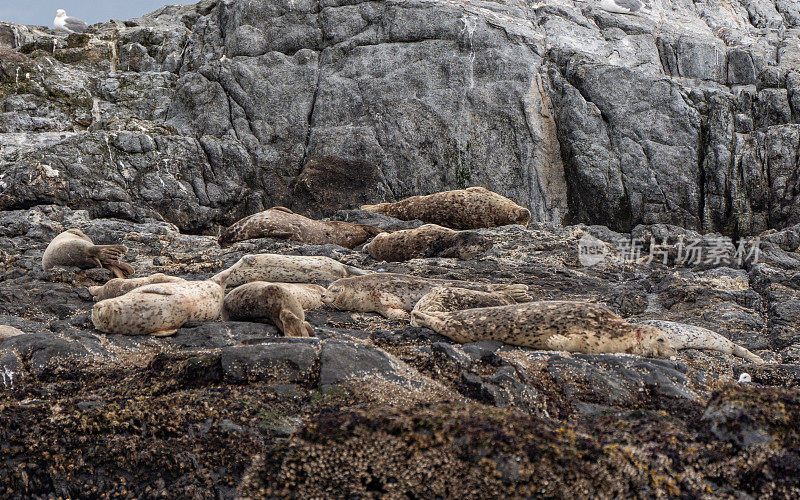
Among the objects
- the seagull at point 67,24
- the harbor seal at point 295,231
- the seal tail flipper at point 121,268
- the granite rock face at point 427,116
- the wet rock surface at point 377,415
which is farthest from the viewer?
the seagull at point 67,24

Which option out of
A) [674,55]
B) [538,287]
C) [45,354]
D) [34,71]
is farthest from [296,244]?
[674,55]

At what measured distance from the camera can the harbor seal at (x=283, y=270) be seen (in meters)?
8.70

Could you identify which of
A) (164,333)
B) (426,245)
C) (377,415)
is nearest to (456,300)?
(164,333)

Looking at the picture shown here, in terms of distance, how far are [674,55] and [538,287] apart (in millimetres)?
15990

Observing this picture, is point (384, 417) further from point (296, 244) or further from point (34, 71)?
point (34, 71)

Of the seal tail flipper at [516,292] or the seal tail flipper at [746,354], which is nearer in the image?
the seal tail flipper at [746,354]

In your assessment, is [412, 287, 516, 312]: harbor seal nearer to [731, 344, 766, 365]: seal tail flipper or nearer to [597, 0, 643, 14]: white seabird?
[731, 344, 766, 365]: seal tail flipper

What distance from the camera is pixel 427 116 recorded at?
19297 millimetres

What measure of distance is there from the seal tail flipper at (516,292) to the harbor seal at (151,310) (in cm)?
343

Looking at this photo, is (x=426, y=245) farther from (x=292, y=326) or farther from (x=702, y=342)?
(x=702, y=342)

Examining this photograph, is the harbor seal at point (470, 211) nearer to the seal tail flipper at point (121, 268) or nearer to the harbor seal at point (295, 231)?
the harbor seal at point (295, 231)

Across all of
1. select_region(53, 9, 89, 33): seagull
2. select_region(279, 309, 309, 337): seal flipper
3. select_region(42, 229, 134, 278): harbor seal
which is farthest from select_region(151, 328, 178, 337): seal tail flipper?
select_region(53, 9, 89, 33): seagull

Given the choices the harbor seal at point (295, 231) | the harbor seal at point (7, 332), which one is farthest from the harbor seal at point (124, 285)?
the harbor seal at point (295, 231)

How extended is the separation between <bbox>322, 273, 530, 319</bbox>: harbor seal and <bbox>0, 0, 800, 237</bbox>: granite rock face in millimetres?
10487
